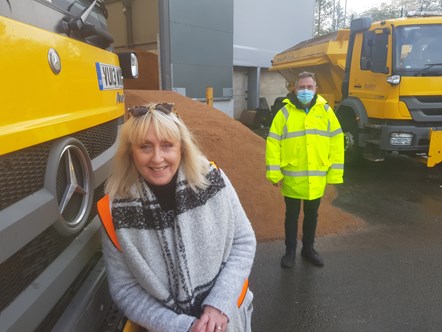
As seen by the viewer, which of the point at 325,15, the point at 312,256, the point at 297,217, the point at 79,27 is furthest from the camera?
the point at 325,15

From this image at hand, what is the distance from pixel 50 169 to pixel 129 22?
12.5m

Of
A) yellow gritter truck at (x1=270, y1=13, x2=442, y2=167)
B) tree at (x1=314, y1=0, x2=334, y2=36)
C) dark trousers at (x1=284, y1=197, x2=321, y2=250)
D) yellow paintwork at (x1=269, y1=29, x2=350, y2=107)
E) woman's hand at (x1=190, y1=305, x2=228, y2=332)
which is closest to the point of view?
woman's hand at (x1=190, y1=305, x2=228, y2=332)

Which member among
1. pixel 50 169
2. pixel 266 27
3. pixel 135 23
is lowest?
pixel 50 169

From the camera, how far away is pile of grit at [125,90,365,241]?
4586mm

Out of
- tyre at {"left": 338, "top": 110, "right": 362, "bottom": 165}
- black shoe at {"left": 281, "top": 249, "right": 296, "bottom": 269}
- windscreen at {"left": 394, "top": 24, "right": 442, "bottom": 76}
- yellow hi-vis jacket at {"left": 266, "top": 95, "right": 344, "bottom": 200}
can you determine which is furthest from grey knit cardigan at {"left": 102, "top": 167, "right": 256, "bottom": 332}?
tyre at {"left": 338, "top": 110, "right": 362, "bottom": 165}

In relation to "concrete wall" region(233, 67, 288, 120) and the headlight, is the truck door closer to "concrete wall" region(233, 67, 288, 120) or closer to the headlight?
the headlight

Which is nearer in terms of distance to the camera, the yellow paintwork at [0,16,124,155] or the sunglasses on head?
the yellow paintwork at [0,16,124,155]

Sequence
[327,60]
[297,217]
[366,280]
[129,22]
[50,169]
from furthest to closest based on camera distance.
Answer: [129,22] < [327,60] < [297,217] < [366,280] < [50,169]

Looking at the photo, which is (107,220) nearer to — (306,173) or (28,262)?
(28,262)

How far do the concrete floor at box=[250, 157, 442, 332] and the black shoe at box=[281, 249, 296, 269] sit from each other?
5 cm

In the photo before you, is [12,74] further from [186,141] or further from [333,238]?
[333,238]

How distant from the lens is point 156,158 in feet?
5.07

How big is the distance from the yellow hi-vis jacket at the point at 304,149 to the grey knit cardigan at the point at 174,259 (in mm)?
1744

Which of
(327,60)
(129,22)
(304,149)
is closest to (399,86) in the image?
(327,60)
